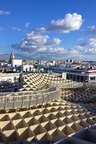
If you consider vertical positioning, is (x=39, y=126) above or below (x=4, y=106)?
below

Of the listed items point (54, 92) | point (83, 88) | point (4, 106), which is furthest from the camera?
point (83, 88)

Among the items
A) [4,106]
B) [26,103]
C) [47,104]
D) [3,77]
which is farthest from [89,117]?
[3,77]

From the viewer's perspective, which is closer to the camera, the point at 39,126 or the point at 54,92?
the point at 39,126

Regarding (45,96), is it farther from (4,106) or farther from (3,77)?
(3,77)

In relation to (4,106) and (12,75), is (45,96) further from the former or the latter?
(12,75)

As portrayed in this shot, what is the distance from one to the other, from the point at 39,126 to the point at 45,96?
15.4 feet

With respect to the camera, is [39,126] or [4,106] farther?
[4,106]

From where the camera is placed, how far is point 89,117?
67.2 ft

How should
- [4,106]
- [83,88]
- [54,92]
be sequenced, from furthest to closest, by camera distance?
[83,88] < [54,92] < [4,106]

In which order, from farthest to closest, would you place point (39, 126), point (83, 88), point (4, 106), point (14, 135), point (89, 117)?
point (83, 88) → point (89, 117) → point (4, 106) → point (39, 126) → point (14, 135)

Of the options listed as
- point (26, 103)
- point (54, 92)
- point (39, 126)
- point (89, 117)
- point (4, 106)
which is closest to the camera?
point (39, 126)

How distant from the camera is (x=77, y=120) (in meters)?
19.0

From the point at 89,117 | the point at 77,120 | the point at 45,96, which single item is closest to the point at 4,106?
the point at 45,96

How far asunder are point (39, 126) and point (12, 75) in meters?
57.3
